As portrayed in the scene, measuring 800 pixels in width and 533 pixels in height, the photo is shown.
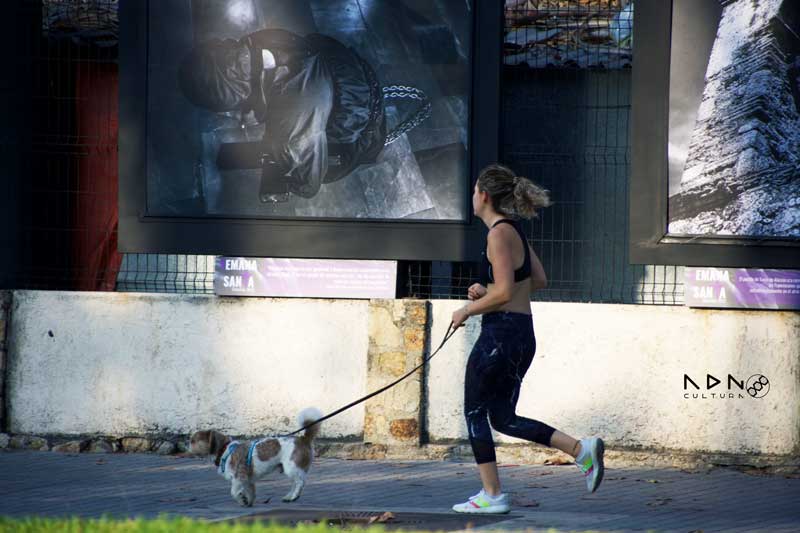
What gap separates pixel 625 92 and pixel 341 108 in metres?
2.63

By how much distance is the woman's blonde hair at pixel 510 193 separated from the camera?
23.8 ft

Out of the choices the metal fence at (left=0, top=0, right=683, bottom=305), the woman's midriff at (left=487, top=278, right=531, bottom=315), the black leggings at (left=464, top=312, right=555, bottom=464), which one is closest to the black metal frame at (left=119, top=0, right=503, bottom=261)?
the metal fence at (left=0, top=0, right=683, bottom=305)

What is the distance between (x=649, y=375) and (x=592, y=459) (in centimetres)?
285

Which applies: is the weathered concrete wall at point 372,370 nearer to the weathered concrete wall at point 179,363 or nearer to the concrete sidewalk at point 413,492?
the weathered concrete wall at point 179,363

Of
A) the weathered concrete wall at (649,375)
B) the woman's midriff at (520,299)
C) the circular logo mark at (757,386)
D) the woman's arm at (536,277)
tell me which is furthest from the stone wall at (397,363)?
the woman's midriff at (520,299)

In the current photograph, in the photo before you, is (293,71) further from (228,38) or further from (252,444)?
(252,444)

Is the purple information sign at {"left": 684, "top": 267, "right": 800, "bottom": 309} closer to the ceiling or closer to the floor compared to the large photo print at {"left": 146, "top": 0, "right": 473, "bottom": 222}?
closer to the floor

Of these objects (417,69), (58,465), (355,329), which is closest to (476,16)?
(417,69)

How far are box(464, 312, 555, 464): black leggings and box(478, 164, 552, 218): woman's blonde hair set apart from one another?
597mm

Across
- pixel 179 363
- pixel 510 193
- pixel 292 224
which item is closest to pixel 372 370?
pixel 292 224

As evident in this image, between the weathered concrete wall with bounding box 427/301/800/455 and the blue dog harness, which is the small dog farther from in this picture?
the weathered concrete wall with bounding box 427/301/800/455

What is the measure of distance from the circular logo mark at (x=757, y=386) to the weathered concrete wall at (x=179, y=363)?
9.84ft

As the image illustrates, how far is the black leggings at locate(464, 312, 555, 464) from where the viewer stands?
23.4 feet

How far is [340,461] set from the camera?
32.9 ft
